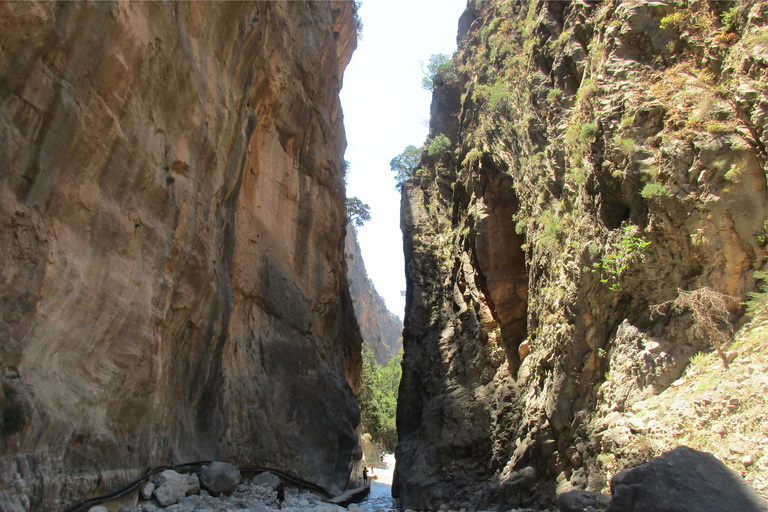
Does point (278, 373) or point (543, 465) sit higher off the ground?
point (278, 373)

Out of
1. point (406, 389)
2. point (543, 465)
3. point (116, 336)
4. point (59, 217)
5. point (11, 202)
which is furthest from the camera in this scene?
point (406, 389)

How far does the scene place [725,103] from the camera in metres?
9.72

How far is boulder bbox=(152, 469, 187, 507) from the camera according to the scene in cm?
936

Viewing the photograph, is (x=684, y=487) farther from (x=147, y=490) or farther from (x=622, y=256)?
(x=147, y=490)

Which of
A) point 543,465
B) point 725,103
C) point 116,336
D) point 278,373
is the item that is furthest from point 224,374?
point 725,103

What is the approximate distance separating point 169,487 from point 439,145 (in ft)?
73.8

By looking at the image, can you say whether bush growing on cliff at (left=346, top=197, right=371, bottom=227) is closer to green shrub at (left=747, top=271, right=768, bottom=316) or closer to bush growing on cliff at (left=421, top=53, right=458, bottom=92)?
bush growing on cliff at (left=421, top=53, right=458, bottom=92)

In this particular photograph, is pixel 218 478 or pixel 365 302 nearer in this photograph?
pixel 218 478

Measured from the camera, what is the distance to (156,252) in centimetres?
995

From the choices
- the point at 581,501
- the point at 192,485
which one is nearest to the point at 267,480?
the point at 192,485

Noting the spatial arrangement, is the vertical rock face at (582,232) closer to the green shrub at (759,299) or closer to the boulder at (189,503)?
the green shrub at (759,299)

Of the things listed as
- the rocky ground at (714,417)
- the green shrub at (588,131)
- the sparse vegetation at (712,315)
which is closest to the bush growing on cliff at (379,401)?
the green shrub at (588,131)

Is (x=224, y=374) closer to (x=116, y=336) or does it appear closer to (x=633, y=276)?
(x=116, y=336)

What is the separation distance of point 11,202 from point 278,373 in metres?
10.5
